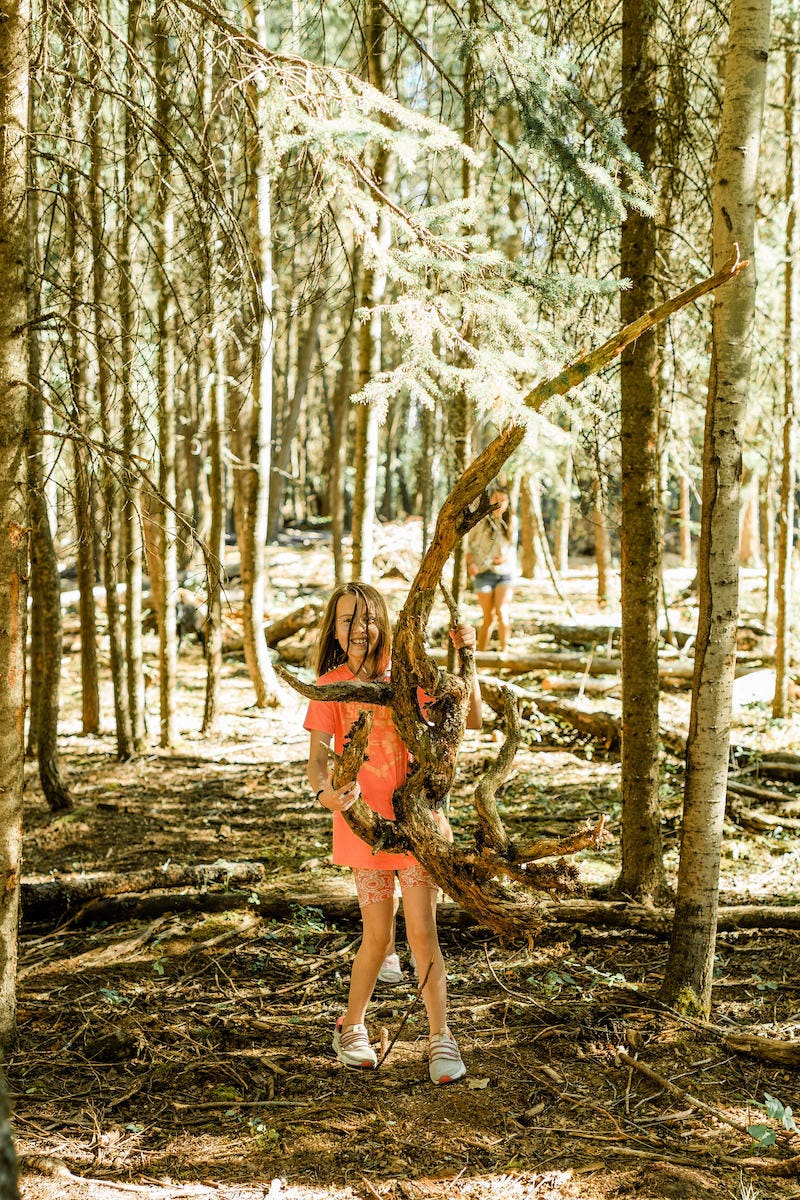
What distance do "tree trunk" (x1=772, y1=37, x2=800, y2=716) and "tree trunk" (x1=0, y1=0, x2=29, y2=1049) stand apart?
6.77 metres

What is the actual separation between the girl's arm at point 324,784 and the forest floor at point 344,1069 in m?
1.08

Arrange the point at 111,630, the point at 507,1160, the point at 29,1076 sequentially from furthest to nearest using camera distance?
the point at 111,630
the point at 29,1076
the point at 507,1160

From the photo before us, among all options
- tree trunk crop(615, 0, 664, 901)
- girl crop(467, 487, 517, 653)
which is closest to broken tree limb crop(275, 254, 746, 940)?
tree trunk crop(615, 0, 664, 901)

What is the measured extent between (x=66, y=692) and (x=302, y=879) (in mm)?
8103

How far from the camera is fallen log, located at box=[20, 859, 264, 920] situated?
4832 millimetres

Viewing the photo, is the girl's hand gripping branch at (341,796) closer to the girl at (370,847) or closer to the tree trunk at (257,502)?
the girl at (370,847)

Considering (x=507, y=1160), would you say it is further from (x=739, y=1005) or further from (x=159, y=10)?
(x=159, y=10)

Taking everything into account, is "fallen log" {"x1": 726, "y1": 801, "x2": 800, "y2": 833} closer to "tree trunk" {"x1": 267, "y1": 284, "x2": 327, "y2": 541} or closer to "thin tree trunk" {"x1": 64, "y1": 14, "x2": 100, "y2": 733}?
"thin tree trunk" {"x1": 64, "y1": 14, "x2": 100, "y2": 733}

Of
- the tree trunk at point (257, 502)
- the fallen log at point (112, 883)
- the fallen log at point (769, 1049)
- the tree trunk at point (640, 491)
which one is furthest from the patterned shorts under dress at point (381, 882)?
the tree trunk at point (257, 502)

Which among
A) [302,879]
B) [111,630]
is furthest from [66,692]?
[302,879]

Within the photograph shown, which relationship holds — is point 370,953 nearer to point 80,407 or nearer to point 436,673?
point 436,673

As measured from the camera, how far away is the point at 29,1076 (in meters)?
3.36

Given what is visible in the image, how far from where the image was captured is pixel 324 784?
3334 millimetres

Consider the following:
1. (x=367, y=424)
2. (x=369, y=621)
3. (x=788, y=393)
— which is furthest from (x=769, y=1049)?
(x=788, y=393)
